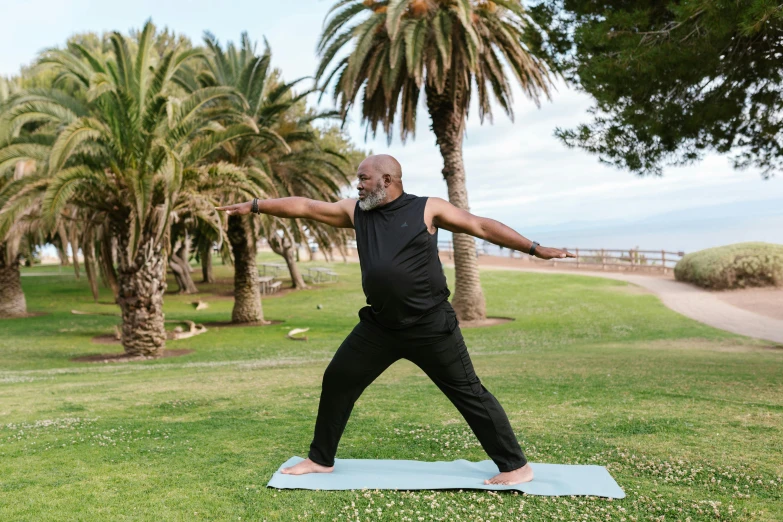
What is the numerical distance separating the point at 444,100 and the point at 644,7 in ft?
40.3

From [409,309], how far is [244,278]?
18364 millimetres

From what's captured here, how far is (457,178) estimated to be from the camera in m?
21.5

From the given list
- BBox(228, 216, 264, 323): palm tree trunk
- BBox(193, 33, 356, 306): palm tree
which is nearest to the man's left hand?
BBox(193, 33, 356, 306): palm tree

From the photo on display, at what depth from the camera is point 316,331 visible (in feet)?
68.3

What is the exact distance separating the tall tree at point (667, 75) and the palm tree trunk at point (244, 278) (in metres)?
13.0

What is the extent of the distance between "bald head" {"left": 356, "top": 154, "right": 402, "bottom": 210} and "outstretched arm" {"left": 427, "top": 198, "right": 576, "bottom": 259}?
0.26 metres

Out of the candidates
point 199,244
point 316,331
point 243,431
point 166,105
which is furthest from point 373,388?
point 199,244

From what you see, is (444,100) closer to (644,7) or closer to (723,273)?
(644,7)

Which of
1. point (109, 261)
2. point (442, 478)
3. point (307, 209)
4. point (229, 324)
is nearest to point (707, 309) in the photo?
point (229, 324)

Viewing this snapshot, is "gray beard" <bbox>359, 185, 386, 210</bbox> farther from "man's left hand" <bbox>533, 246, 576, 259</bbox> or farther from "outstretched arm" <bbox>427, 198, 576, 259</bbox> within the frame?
"man's left hand" <bbox>533, 246, 576, 259</bbox>

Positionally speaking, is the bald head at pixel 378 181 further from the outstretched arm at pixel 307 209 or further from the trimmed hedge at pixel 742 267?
the trimmed hedge at pixel 742 267

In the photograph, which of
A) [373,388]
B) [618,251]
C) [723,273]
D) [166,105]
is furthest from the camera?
[618,251]

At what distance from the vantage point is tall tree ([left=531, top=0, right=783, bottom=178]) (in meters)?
8.69

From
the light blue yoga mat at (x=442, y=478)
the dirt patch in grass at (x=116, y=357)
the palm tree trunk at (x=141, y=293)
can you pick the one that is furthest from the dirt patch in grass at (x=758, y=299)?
the light blue yoga mat at (x=442, y=478)
